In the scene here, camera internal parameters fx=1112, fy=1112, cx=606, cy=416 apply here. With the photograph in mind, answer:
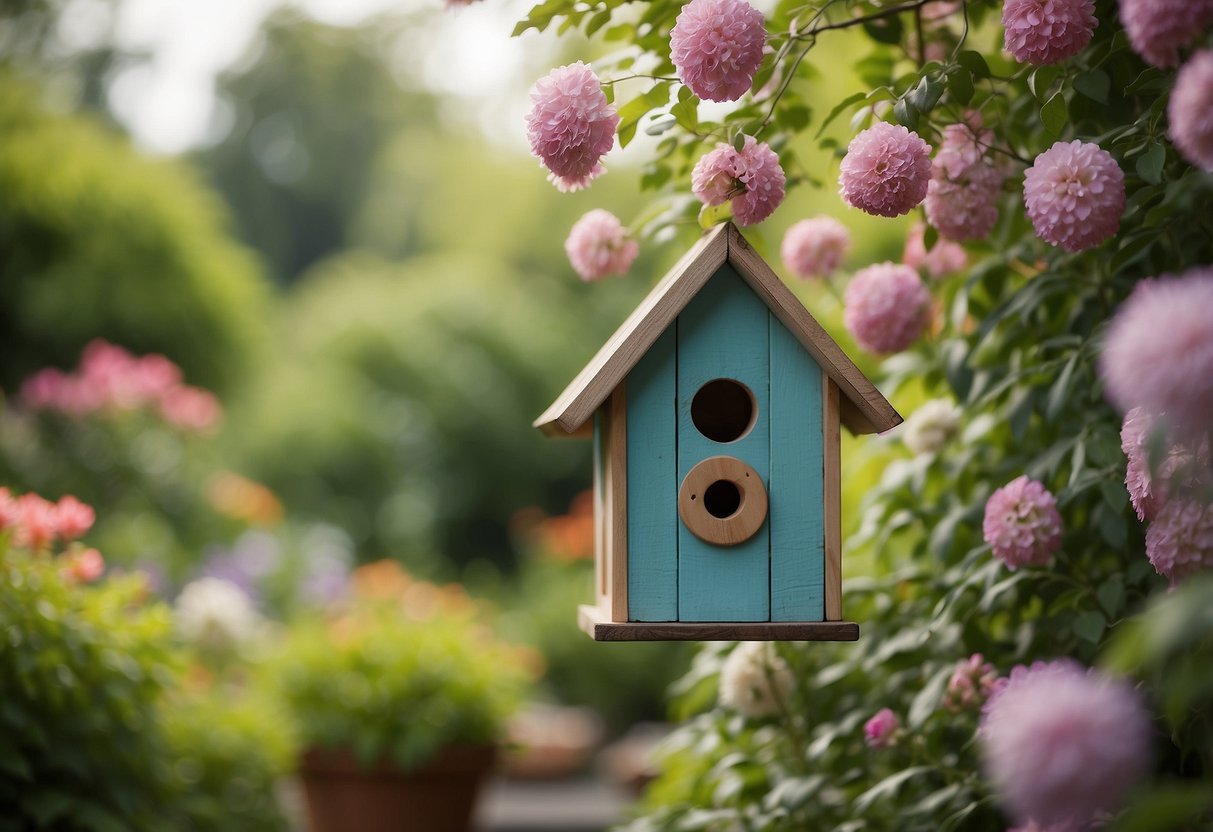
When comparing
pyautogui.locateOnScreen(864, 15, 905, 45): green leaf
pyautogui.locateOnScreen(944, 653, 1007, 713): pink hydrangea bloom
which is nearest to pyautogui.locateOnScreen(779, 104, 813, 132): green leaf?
pyautogui.locateOnScreen(864, 15, 905, 45): green leaf

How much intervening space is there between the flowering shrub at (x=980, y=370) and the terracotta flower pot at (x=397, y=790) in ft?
2.48

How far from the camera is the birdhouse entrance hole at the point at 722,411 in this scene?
5.41 feet

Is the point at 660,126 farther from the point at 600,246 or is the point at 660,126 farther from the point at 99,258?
the point at 99,258

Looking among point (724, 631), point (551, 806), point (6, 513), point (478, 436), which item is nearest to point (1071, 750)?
point (724, 631)

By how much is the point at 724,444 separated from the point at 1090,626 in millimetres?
511

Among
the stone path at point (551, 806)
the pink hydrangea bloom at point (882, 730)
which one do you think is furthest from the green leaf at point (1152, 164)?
the stone path at point (551, 806)

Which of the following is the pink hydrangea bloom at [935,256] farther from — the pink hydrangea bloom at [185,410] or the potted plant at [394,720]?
the pink hydrangea bloom at [185,410]

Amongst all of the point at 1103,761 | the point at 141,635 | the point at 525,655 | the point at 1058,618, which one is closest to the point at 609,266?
the point at 1058,618

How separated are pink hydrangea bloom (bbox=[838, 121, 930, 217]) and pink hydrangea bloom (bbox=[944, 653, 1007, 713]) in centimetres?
65

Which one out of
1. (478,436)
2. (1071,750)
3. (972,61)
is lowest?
(1071,750)

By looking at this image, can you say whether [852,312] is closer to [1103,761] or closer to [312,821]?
[1103,761]

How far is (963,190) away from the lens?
1.47m

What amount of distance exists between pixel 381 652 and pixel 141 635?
31.8 inches

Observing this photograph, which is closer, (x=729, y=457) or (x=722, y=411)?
(x=729, y=457)
